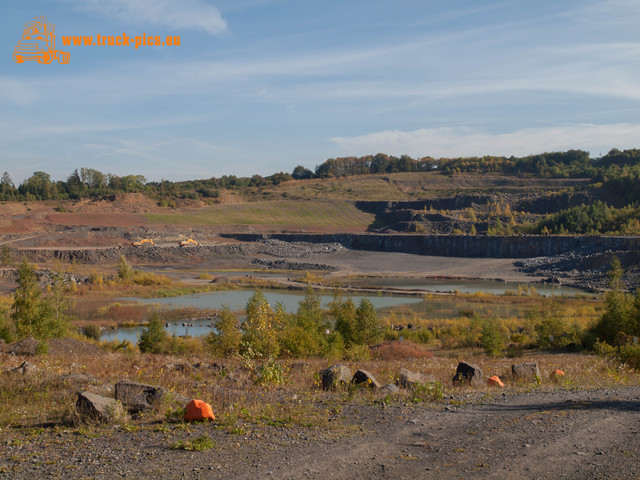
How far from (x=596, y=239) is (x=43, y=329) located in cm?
7516

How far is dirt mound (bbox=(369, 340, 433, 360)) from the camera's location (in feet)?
80.4

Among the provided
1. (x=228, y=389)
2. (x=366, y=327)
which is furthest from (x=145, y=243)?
(x=228, y=389)

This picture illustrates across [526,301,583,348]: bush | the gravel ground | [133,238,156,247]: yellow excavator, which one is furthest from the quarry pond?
[133,238,156,247]: yellow excavator

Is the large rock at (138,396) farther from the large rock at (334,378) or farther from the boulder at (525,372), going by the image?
the boulder at (525,372)

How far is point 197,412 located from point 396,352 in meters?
16.4

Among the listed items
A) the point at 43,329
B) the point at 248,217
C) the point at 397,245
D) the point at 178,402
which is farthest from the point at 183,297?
the point at 248,217

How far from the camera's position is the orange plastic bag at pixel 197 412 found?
9.82 m

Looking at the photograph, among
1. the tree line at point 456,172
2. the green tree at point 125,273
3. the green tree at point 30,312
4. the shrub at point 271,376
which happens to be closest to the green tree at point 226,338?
the green tree at point 30,312

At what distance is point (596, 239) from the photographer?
265 ft

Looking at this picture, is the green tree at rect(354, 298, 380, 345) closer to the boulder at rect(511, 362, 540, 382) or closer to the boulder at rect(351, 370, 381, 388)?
the boulder at rect(511, 362, 540, 382)

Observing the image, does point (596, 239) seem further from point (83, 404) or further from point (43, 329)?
point (83, 404)

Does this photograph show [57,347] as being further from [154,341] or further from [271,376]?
[271,376]

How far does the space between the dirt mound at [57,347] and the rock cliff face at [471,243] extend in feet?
Answer: 225

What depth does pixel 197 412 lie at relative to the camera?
32.3 feet
